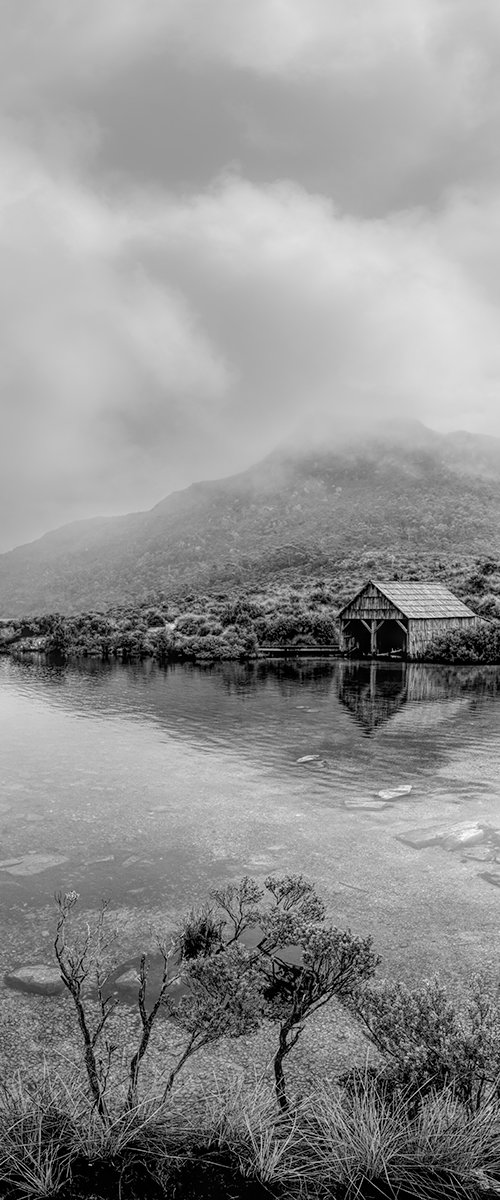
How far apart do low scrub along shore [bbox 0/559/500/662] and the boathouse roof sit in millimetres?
1547

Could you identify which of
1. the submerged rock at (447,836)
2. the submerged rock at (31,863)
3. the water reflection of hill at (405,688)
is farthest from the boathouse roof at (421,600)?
the submerged rock at (31,863)

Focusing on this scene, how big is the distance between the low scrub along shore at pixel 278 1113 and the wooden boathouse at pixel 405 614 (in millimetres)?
31365

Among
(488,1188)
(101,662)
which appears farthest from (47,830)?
(101,662)

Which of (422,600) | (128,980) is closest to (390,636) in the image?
(422,600)

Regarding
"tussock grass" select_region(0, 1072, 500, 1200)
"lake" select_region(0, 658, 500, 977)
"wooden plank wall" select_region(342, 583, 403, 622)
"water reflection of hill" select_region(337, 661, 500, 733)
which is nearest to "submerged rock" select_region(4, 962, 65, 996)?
"lake" select_region(0, 658, 500, 977)

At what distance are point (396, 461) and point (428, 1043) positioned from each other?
361 feet

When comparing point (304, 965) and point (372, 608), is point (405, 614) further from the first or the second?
point (304, 965)

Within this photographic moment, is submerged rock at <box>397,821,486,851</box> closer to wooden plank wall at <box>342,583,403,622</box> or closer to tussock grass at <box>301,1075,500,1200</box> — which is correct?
tussock grass at <box>301,1075,500,1200</box>

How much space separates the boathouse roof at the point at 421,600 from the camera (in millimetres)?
35594

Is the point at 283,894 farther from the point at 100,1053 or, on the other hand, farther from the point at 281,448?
the point at 281,448

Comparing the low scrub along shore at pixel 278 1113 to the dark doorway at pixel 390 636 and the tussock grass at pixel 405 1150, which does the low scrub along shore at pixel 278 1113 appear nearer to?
the tussock grass at pixel 405 1150

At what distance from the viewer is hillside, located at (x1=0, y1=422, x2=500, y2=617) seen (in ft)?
252

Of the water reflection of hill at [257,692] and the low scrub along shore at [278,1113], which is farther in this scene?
the water reflection of hill at [257,692]

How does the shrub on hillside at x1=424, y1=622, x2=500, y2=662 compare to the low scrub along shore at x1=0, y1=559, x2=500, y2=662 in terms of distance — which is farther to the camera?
the low scrub along shore at x1=0, y1=559, x2=500, y2=662
